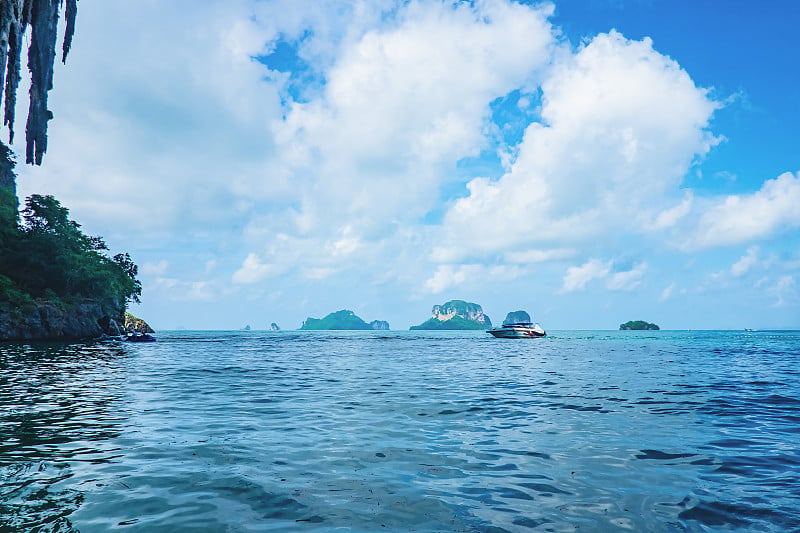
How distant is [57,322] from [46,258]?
10.2 metres

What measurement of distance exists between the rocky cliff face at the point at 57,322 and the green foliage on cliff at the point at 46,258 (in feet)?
5.18

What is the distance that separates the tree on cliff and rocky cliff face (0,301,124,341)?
1489 inches

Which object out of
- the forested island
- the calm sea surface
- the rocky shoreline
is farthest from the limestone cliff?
the calm sea surface

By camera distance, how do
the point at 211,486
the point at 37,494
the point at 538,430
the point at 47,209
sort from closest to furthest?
the point at 37,494
the point at 211,486
the point at 538,430
the point at 47,209

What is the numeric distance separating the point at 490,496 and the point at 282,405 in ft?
33.3

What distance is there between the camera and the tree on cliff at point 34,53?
15750 mm

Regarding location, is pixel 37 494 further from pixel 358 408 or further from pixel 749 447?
pixel 749 447

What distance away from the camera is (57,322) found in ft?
184

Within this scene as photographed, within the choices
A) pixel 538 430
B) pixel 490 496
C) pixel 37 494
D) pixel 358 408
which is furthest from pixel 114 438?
pixel 538 430

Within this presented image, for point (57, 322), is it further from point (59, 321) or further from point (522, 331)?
point (522, 331)

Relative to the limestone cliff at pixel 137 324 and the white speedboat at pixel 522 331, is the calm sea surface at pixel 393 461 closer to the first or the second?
the white speedboat at pixel 522 331

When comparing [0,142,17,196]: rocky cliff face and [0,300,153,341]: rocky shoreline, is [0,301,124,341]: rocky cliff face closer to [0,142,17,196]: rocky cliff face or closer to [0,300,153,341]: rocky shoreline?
[0,300,153,341]: rocky shoreline

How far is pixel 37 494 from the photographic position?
6453 mm

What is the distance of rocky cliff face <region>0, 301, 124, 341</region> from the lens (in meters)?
51.2
